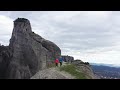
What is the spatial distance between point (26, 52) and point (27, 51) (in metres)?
0.57

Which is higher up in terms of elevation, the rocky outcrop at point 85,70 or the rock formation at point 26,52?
the rock formation at point 26,52

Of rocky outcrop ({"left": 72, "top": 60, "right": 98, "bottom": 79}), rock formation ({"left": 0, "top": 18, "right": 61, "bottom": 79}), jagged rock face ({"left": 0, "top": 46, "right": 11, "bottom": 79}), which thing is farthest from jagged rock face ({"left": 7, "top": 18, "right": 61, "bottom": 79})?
rocky outcrop ({"left": 72, "top": 60, "right": 98, "bottom": 79})

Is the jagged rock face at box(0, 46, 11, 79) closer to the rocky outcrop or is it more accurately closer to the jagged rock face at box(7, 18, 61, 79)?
the jagged rock face at box(7, 18, 61, 79)

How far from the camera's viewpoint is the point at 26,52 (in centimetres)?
9694

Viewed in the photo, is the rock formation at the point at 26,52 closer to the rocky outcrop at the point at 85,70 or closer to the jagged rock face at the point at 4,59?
the jagged rock face at the point at 4,59

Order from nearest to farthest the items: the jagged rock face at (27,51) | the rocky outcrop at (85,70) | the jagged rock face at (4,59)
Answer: the rocky outcrop at (85,70) < the jagged rock face at (27,51) < the jagged rock face at (4,59)

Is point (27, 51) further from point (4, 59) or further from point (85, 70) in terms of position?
point (85, 70)

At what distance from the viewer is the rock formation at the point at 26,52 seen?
297ft

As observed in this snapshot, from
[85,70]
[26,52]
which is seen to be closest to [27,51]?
[26,52]

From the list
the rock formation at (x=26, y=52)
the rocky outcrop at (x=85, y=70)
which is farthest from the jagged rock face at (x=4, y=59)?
the rocky outcrop at (x=85, y=70)

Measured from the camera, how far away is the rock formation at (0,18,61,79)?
9044cm
